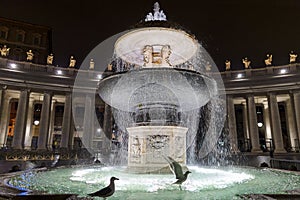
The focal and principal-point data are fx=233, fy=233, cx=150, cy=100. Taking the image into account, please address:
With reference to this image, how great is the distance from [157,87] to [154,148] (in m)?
2.57

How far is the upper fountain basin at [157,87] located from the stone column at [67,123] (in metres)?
28.0

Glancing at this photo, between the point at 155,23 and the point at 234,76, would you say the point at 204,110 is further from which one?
the point at 155,23

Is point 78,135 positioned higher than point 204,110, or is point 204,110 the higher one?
point 204,110

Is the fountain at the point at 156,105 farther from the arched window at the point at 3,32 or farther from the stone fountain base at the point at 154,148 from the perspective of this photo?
the arched window at the point at 3,32

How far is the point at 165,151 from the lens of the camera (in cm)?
978

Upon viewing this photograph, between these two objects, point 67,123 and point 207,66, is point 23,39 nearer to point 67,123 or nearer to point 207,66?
point 67,123

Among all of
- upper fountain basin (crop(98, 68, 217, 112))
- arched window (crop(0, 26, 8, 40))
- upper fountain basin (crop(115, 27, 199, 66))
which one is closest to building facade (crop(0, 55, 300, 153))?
arched window (crop(0, 26, 8, 40))

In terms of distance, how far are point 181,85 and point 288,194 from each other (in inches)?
218

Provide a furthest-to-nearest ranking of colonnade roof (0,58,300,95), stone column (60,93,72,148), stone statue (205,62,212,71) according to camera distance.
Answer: stone statue (205,62,212,71), stone column (60,93,72,148), colonnade roof (0,58,300,95)

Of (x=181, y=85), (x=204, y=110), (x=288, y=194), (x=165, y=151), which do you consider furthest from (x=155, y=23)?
(x=204, y=110)

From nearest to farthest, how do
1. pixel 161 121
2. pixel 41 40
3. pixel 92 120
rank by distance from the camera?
pixel 161 121
pixel 92 120
pixel 41 40

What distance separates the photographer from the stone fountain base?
9602mm

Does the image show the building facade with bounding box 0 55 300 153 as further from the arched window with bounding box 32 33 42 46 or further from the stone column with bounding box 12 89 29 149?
the arched window with bounding box 32 33 42 46

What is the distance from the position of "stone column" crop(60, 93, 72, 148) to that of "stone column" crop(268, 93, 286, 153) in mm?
32057
